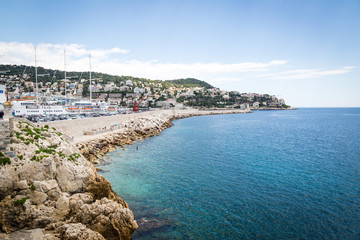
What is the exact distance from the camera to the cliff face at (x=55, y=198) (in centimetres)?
984

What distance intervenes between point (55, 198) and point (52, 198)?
5.3 inches

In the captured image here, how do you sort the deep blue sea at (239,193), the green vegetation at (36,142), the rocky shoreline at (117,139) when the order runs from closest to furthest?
the deep blue sea at (239,193)
the green vegetation at (36,142)
the rocky shoreline at (117,139)

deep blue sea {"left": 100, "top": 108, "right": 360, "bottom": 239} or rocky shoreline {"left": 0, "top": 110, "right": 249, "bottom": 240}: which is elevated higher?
rocky shoreline {"left": 0, "top": 110, "right": 249, "bottom": 240}

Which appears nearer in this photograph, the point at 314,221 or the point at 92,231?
the point at 92,231

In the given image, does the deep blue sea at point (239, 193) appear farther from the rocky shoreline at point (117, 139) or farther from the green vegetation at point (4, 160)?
the green vegetation at point (4, 160)

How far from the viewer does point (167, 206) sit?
13820mm

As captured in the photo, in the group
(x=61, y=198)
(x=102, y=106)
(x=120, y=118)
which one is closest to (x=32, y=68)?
(x=102, y=106)

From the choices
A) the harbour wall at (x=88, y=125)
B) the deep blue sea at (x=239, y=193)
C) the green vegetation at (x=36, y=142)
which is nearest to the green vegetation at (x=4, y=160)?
the green vegetation at (x=36, y=142)

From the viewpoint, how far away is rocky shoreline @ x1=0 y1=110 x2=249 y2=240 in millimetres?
9758

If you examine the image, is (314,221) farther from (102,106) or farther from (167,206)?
(102,106)

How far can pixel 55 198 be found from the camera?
10938 millimetres

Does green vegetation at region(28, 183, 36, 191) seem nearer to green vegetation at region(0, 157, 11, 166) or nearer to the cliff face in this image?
the cliff face

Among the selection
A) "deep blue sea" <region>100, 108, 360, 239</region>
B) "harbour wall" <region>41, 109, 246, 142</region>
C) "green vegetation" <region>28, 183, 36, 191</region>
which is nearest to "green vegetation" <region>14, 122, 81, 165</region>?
"green vegetation" <region>28, 183, 36, 191</region>

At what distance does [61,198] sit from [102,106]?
5412 centimetres
